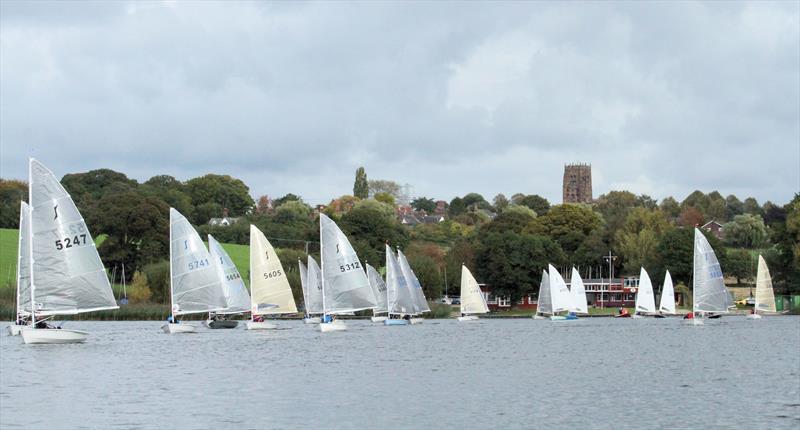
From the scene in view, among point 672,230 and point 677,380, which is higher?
point 672,230

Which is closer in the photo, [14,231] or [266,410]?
[266,410]

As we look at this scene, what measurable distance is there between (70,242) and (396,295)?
40.8m

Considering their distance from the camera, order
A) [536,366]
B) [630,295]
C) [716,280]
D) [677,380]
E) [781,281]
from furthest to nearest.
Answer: [630,295], [781,281], [716,280], [536,366], [677,380]

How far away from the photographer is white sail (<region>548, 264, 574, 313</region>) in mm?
115750

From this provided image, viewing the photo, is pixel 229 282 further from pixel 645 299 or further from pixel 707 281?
pixel 645 299

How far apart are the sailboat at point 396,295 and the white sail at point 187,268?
20849 millimetres

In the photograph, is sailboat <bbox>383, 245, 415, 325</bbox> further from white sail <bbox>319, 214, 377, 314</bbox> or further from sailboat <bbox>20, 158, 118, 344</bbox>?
sailboat <bbox>20, 158, 118, 344</bbox>

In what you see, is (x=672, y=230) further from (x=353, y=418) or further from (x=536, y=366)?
(x=353, y=418)

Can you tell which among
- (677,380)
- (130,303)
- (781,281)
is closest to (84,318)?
(130,303)

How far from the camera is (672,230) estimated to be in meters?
142

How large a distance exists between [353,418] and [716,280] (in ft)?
204

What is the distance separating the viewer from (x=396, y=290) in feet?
302

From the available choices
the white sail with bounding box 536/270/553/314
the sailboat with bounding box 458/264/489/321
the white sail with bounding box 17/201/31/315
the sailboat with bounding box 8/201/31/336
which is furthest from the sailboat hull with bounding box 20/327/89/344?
the white sail with bounding box 536/270/553/314

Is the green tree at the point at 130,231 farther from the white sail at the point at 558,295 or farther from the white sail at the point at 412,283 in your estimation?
the white sail at the point at 558,295
